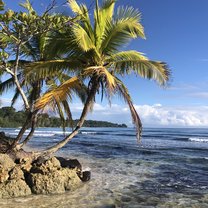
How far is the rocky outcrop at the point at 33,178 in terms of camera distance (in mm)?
8656

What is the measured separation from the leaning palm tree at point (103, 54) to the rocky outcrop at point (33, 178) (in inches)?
Result: 51.2

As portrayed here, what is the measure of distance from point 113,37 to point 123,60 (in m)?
0.87

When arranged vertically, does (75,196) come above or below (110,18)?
below

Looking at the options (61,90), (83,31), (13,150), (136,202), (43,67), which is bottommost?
(136,202)

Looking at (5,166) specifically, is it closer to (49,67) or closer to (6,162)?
(6,162)

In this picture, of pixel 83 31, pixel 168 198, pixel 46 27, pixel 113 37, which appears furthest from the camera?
pixel 113 37

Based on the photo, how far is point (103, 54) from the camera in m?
11.0

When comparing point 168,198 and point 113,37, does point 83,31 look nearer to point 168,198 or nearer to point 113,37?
point 113,37

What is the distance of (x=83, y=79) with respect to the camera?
408 inches

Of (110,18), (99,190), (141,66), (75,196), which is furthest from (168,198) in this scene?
(110,18)

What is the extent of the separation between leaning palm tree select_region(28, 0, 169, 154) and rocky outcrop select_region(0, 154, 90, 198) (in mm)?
1300

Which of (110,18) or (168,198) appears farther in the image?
(110,18)

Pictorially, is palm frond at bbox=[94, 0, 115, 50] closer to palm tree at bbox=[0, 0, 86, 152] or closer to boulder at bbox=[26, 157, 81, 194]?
palm tree at bbox=[0, 0, 86, 152]

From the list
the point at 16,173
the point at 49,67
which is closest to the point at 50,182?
the point at 16,173
